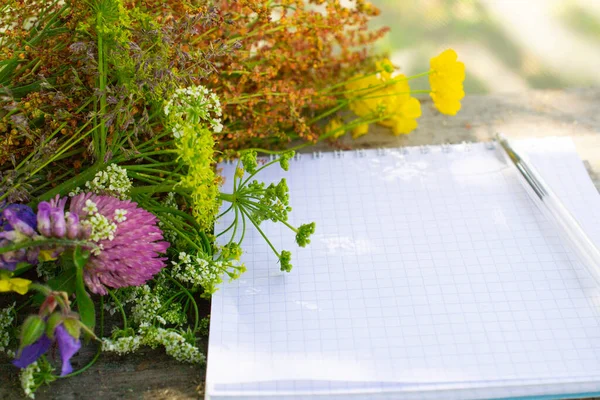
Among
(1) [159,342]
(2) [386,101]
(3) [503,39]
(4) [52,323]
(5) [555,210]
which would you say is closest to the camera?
(4) [52,323]

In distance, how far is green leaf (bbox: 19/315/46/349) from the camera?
1.94ft

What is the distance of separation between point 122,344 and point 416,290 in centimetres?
31

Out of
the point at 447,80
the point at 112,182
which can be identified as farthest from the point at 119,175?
the point at 447,80

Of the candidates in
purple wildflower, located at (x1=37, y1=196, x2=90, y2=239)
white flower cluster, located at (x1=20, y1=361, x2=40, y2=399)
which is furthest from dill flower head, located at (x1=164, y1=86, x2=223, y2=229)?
Answer: white flower cluster, located at (x1=20, y1=361, x2=40, y2=399)

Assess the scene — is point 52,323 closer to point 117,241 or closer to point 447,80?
point 117,241

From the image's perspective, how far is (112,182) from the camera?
695mm

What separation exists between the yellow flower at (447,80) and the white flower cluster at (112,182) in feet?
1.38

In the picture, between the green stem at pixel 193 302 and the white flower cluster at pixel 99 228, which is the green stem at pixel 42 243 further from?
the green stem at pixel 193 302

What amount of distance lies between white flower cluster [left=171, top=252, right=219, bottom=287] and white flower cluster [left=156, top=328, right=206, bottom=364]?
0.06m

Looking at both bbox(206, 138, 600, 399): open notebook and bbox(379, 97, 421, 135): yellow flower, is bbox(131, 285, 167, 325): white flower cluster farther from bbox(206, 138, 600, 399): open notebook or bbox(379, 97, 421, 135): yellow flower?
bbox(379, 97, 421, 135): yellow flower

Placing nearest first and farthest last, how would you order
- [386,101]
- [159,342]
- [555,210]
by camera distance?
[159,342], [555,210], [386,101]

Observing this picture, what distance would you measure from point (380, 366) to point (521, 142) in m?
0.39

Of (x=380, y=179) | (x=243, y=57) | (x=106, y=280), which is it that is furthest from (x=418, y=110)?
(x=106, y=280)

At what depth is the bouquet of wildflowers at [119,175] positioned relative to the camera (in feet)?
2.06
